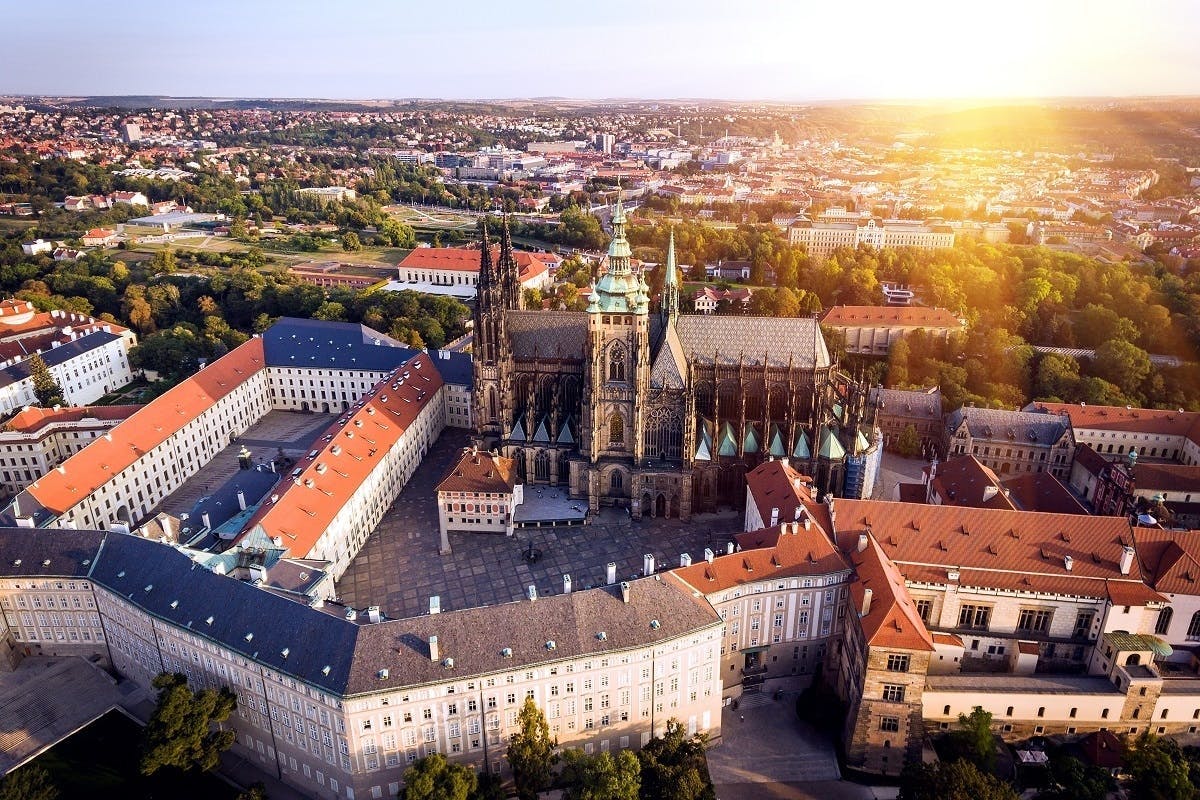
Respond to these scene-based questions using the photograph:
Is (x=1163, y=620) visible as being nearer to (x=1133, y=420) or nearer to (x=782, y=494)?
(x=782, y=494)

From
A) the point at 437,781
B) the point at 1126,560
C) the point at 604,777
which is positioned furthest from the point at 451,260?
the point at 1126,560

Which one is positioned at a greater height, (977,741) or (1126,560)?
(1126,560)

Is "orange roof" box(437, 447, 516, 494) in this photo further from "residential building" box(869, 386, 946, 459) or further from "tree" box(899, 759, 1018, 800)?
"residential building" box(869, 386, 946, 459)

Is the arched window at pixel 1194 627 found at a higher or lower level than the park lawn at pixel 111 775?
higher

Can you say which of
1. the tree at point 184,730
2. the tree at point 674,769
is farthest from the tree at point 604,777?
the tree at point 184,730

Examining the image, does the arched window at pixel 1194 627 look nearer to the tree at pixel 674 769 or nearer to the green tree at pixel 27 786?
the tree at pixel 674 769

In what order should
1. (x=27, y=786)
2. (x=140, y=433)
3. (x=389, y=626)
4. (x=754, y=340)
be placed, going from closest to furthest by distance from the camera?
1. (x=27, y=786)
2. (x=389, y=626)
3. (x=754, y=340)
4. (x=140, y=433)
